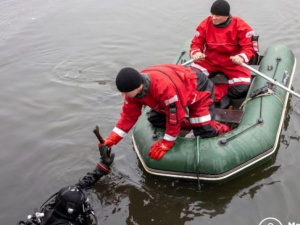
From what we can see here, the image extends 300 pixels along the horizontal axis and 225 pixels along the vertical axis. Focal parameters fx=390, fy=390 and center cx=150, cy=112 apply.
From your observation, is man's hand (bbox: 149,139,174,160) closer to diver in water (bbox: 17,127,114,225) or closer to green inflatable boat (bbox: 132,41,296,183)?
green inflatable boat (bbox: 132,41,296,183)

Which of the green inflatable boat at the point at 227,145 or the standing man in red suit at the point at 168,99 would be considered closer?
the standing man in red suit at the point at 168,99

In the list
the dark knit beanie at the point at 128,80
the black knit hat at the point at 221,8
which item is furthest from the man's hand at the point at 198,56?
the dark knit beanie at the point at 128,80

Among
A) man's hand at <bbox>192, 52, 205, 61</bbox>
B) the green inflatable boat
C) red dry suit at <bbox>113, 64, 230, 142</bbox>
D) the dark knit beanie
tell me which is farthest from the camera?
man's hand at <bbox>192, 52, 205, 61</bbox>

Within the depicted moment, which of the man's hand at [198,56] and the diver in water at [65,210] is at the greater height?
the man's hand at [198,56]

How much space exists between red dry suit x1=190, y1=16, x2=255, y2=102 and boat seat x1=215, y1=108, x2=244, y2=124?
0.36m

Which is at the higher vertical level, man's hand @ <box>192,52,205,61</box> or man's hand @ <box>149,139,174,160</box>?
man's hand @ <box>192,52,205,61</box>

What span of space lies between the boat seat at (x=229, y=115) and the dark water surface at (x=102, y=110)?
28.4 inches

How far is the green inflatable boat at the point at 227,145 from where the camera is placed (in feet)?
14.7

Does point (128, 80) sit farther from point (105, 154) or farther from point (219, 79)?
point (219, 79)

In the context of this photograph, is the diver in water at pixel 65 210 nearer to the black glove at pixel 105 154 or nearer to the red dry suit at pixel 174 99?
the black glove at pixel 105 154

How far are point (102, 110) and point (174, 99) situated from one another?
2.61 m

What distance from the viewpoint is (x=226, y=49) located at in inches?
212

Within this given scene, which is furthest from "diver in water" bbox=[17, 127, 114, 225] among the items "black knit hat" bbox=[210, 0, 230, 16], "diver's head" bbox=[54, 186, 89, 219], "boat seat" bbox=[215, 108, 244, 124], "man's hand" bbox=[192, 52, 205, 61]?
"black knit hat" bbox=[210, 0, 230, 16]

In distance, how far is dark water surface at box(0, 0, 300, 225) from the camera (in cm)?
454
